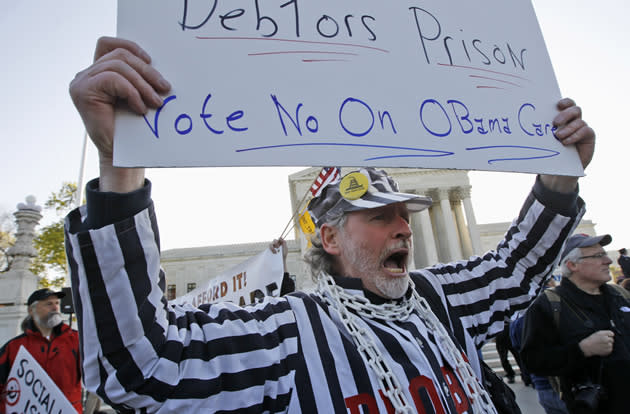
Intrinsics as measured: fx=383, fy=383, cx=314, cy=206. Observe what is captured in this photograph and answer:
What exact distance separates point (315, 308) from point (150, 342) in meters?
0.58

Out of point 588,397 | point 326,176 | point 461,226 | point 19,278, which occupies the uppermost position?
point 461,226

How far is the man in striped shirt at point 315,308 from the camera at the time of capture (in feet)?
3.15

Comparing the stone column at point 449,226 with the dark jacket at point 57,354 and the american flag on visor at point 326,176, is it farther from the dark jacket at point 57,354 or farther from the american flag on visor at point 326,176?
the dark jacket at point 57,354

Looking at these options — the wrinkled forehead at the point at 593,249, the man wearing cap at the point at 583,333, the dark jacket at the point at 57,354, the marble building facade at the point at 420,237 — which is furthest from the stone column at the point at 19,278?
the marble building facade at the point at 420,237

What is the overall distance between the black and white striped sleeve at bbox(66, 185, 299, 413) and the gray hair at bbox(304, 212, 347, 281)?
58cm

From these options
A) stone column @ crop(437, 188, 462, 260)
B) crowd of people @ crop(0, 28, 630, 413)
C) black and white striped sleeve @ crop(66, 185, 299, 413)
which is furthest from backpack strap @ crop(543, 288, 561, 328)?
stone column @ crop(437, 188, 462, 260)

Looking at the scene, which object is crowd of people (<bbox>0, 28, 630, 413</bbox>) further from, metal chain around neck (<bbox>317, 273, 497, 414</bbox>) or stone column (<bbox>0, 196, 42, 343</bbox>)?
stone column (<bbox>0, 196, 42, 343</bbox>)

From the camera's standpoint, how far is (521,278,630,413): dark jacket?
2646 millimetres

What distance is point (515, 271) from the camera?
172 centimetres

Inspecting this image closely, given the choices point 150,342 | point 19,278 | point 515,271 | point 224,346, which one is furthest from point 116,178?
point 19,278

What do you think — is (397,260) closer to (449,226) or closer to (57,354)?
(57,354)

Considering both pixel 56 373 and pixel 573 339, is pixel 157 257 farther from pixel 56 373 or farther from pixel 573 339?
pixel 56 373

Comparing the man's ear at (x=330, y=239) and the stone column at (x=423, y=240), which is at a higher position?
the stone column at (x=423, y=240)

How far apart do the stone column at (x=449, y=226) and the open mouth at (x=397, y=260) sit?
109 feet
